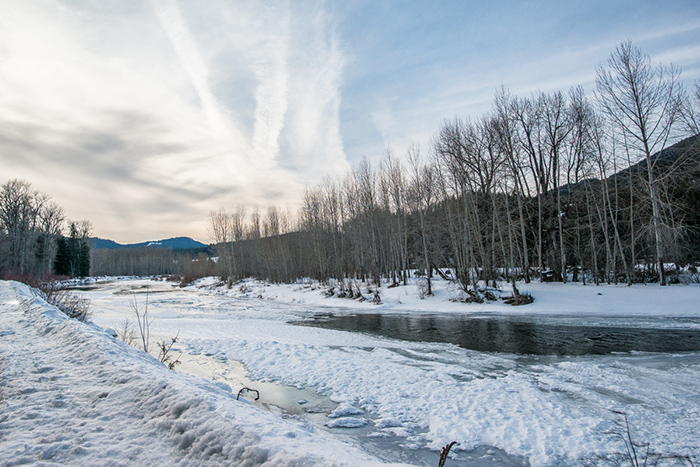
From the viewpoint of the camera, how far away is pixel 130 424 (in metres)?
3.40

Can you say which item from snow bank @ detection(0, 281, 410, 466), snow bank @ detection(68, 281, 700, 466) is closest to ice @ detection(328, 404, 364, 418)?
snow bank @ detection(68, 281, 700, 466)

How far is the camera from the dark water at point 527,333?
10.9 meters

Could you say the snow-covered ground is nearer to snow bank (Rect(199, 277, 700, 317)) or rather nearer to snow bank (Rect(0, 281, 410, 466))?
snow bank (Rect(0, 281, 410, 466))

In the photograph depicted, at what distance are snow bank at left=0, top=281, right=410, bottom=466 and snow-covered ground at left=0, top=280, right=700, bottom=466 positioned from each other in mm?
16

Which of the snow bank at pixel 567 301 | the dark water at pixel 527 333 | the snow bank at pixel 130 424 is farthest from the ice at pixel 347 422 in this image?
the snow bank at pixel 567 301

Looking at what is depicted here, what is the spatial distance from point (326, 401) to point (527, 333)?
989 cm

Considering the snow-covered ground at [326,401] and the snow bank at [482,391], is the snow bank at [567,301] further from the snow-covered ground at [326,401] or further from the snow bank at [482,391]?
the snow-covered ground at [326,401]

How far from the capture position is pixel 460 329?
14883 millimetres

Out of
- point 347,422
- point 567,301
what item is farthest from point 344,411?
point 567,301

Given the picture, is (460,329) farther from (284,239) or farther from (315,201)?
(284,239)

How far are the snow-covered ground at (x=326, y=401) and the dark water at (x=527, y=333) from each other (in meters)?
1.07

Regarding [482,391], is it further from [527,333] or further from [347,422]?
[527,333]

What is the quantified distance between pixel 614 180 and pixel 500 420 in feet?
87.7

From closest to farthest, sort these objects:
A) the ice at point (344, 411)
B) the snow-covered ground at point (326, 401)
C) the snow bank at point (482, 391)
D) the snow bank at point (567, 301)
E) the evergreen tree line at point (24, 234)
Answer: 1. the snow-covered ground at point (326, 401)
2. the snow bank at point (482, 391)
3. the ice at point (344, 411)
4. the snow bank at point (567, 301)
5. the evergreen tree line at point (24, 234)
